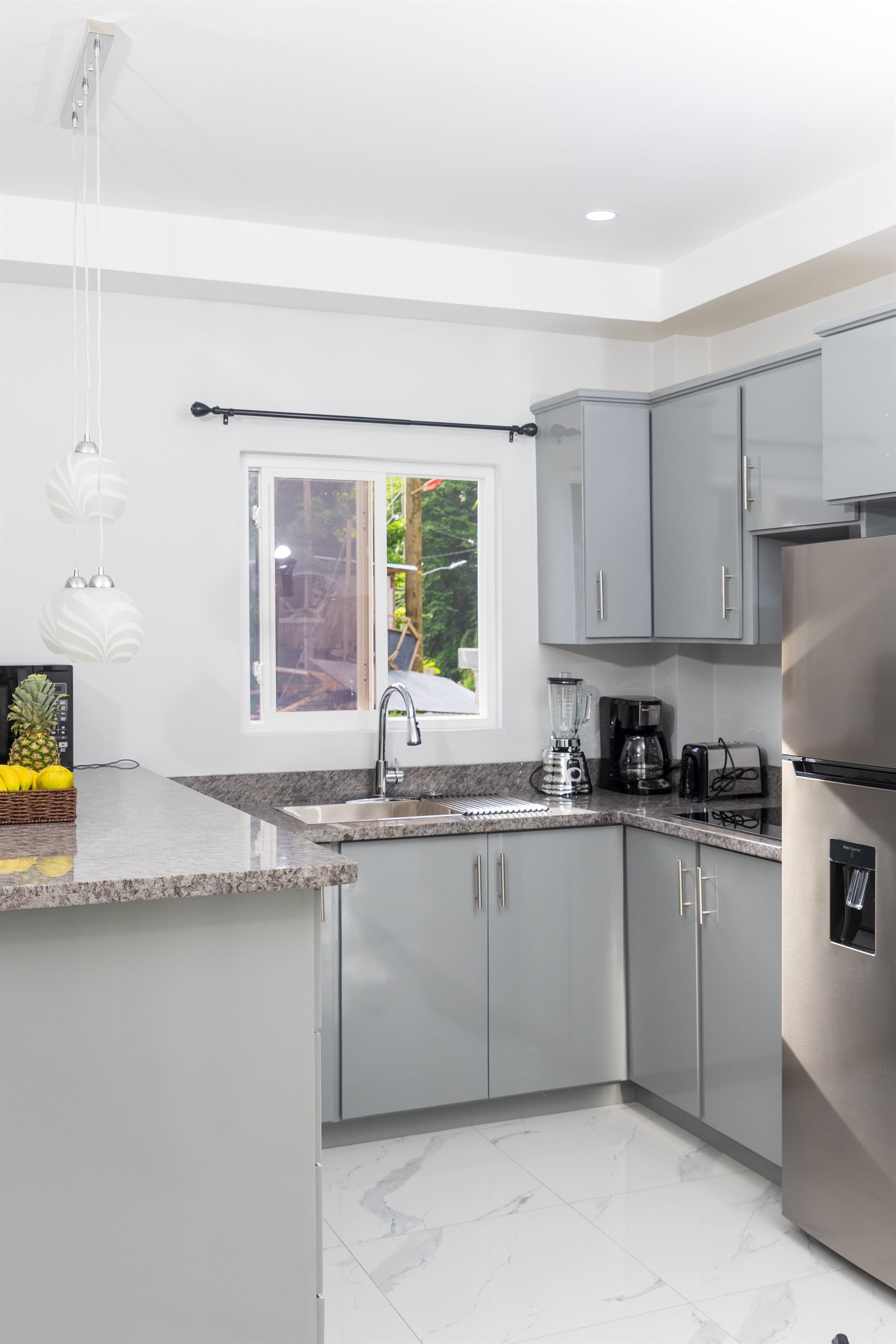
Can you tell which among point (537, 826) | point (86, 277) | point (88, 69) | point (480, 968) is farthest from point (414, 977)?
point (88, 69)

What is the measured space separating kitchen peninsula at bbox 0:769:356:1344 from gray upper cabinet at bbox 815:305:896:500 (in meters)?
1.59

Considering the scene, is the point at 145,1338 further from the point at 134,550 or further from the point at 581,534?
the point at 581,534

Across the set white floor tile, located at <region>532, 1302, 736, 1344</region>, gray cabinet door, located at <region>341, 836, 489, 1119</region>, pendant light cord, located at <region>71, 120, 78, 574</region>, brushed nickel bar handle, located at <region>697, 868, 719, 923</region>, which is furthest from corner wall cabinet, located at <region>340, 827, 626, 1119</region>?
pendant light cord, located at <region>71, 120, 78, 574</region>

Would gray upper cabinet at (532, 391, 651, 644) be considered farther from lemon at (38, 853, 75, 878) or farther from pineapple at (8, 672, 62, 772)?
lemon at (38, 853, 75, 878)

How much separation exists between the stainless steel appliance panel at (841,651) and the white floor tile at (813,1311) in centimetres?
113

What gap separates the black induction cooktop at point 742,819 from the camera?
3.09 m

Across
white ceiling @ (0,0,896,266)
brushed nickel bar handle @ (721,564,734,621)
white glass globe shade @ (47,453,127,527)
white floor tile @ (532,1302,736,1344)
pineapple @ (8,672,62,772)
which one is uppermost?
white ceiling @ (0,0,896,266)

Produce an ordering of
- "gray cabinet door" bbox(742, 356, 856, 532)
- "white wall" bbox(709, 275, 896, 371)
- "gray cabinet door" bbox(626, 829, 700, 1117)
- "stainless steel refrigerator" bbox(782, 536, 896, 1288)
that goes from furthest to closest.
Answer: "white wall" bbox(709, 275, 896, 371)
"gray cabinet door" bbox(626, 829, 700, 1117)
"gray cabinet door" bbox(742, 356, 856, 532)
"stainless steel refrigerator" bbox(782, 536, 896, 1288)

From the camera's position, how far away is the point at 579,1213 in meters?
2.88

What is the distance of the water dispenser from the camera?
2430 millimetres

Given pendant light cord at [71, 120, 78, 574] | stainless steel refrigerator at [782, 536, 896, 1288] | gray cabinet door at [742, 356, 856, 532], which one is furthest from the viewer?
gray cabinet door at [742, 356, 856, 532]

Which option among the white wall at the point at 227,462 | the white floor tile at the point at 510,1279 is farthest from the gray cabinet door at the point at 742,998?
the white wall at the point at 227,462

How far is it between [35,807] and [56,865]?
50 cm

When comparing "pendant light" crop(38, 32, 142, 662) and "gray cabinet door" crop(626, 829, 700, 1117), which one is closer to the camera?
"pendant light" crop(38, 32, 142, 662)
